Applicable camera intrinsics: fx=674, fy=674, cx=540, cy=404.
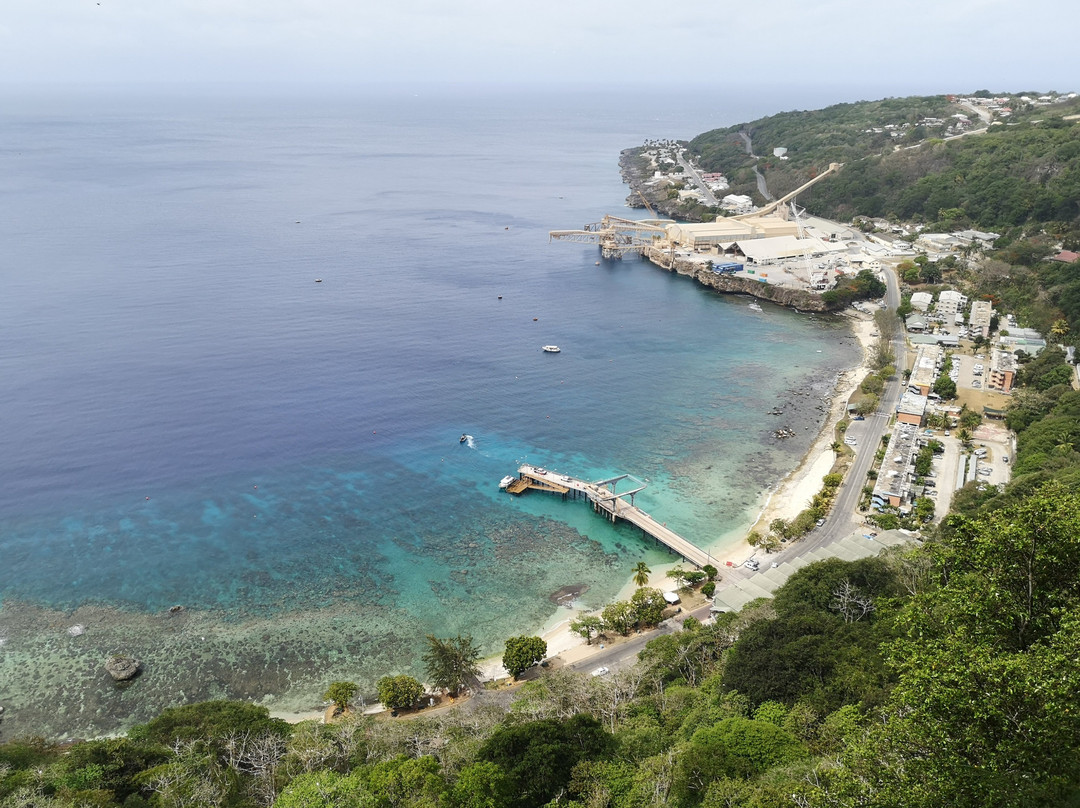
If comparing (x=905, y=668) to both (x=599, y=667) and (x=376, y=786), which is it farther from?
(x=599, y=667)

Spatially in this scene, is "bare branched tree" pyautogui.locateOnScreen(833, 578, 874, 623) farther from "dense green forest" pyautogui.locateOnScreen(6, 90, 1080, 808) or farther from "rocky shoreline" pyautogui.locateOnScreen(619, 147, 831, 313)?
"rocky shoreline" pyautogui.locateOnScreen(619, 147, 831, 313)

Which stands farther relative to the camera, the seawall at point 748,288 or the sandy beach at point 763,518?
the seawall at point 748,288

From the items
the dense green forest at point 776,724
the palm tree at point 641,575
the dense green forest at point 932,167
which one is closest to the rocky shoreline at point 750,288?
the dense green forest at point 932,167

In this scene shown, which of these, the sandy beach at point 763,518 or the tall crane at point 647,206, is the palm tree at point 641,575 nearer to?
the sandy beach at point 763,518

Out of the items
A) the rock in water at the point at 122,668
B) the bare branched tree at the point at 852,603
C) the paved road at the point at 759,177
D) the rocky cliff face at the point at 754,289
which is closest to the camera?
the bare branched tree at the point at 852,603

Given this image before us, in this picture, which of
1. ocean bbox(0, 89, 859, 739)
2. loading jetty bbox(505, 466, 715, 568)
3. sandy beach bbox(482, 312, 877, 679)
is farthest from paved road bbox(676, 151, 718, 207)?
loading jetty bbox(505, 466, 715, 568)

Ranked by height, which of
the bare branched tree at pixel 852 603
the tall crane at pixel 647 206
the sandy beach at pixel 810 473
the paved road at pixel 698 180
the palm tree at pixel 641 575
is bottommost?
the palm tree at pixel 641 575
